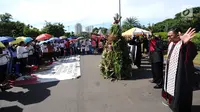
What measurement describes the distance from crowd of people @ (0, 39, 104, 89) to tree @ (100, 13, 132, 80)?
152 inches

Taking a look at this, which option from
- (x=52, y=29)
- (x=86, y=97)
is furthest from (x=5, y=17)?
(x=86, y=97)

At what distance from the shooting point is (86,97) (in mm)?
6090

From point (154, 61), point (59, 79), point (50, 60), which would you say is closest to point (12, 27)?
point (50, 60)

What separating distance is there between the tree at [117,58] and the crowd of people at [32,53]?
3.87 metres

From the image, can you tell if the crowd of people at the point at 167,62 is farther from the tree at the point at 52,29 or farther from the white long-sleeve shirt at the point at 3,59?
the tree at the point at 52,29

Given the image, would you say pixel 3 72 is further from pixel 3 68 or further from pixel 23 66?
pixel 23 66

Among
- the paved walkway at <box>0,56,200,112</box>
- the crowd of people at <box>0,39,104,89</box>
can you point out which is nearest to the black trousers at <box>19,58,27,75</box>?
the crowd of people at <box>0,39,104,89</box>

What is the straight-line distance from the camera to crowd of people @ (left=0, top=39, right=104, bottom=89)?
737cm

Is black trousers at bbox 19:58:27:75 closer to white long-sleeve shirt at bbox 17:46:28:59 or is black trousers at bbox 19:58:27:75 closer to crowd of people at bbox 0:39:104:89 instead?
crowd of people at bbox 0:39:104:89

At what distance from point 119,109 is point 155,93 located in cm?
163

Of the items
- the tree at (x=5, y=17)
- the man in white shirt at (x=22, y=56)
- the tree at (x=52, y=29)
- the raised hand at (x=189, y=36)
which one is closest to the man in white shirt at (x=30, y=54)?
the man in white shirt at (x=22, y=56)

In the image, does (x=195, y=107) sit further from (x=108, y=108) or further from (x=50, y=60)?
(x=50, y=60)

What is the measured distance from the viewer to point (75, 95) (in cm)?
633

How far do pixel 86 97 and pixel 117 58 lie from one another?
2649 mm
